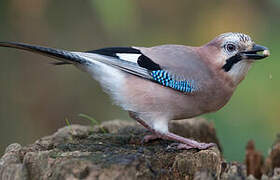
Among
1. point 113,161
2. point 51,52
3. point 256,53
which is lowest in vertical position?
point 113,161

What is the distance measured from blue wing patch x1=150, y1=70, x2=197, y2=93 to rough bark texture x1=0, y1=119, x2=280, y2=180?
641 mm

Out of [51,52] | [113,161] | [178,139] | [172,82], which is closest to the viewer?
[113,161]

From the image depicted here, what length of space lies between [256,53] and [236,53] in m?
0.22

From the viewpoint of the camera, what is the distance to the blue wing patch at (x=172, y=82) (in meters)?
4.71

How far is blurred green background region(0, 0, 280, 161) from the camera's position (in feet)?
23.2

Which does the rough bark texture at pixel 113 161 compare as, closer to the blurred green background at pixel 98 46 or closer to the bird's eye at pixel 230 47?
the bird's eye at pixel 230 47

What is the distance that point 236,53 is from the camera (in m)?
4.85

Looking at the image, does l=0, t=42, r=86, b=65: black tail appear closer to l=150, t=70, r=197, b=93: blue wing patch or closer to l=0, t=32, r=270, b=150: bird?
l=0, t=32, r=270, b=150: bird

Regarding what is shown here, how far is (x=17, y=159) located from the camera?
377 centimetres

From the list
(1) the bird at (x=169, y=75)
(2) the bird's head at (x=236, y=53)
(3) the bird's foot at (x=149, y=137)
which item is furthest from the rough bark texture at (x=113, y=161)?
(2) the bird's head at (x=236, y=53)

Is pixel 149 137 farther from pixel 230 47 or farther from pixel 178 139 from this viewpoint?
pixel 230 47

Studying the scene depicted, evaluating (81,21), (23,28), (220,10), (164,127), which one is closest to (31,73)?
(23,28)

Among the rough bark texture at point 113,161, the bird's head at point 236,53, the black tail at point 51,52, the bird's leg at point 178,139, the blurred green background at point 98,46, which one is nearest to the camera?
the rough bark texture at point 113,161

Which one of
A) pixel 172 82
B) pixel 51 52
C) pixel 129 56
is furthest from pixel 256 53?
pixel 51 52
